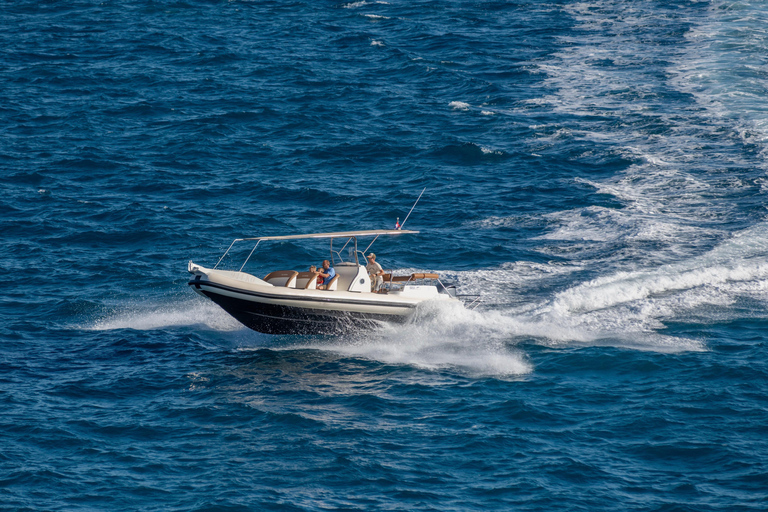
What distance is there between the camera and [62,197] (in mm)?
34406

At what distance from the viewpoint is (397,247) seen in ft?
103

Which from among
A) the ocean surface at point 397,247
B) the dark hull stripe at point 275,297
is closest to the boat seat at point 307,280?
the dark hull stripe at point 275,297

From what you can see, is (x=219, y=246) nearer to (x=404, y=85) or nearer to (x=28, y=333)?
(x=28, y=333)

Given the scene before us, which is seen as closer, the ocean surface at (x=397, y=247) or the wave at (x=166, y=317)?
the ocean surface at (x=397, y=247)

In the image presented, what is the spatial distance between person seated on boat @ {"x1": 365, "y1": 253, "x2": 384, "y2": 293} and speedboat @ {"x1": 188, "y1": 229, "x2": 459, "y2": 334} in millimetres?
166

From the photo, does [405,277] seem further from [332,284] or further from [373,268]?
[332,284]

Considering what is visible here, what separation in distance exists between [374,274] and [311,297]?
2.54 m

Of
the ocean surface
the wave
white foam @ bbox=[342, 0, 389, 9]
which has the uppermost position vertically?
white foam @ bbox=[342, 0, 389, 9]

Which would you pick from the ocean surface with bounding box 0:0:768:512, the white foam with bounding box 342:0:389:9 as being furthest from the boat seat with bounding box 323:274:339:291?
the white foam with bounding box 342:0:389:9

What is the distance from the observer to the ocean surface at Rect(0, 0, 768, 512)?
18.4 m

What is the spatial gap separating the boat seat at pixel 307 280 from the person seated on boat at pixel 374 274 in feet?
5.67

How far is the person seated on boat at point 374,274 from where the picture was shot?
82.6ft

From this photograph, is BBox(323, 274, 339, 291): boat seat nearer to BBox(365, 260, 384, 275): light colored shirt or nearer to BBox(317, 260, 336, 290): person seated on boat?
BBox(317, 260, 336, 290): person seated on boat

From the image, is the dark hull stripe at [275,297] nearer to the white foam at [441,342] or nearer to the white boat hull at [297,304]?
the white boat hull at [297,304]
